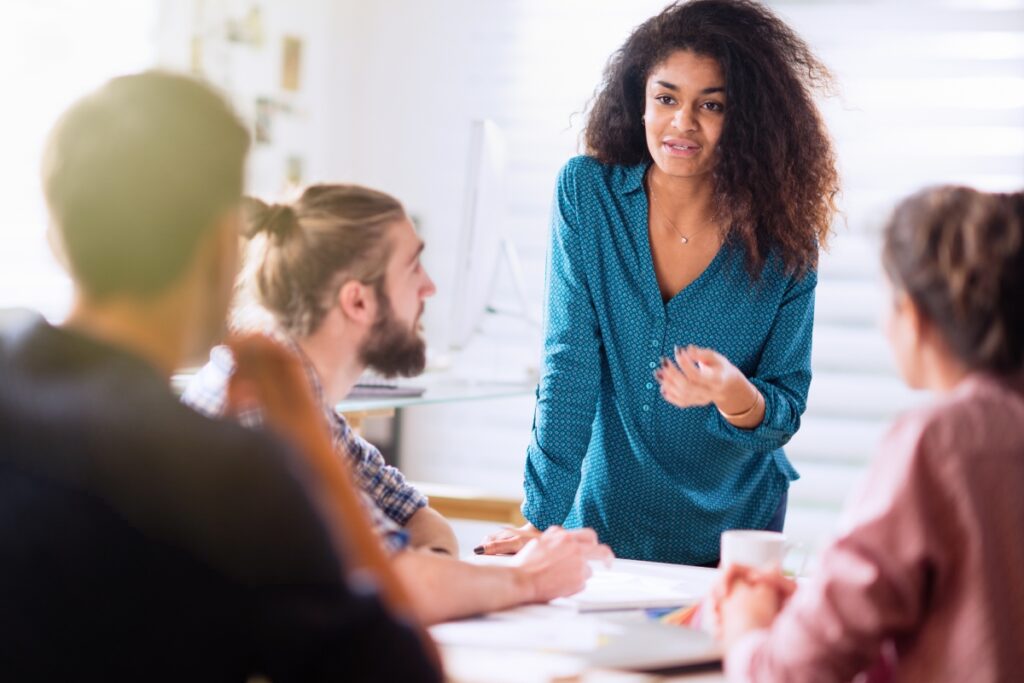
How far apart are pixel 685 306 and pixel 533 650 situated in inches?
35.4

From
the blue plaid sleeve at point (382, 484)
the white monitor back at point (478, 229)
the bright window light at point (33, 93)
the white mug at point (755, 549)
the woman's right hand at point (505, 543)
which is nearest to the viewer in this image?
the white mug at point (755, 549)

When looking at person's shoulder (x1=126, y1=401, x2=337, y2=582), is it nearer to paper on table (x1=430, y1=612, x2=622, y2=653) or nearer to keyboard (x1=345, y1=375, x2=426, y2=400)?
paper on table (x1=430, y1=612, x2=622, y2=653)

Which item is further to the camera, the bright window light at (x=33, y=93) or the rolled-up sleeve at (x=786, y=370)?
the bright window light at (x=33, y=93)

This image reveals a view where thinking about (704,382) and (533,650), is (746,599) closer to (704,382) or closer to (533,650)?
(533,650)

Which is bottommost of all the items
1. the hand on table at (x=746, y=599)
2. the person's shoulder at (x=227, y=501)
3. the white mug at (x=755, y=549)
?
the white mug at (x=755, y=549)

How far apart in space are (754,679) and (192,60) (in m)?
3.51

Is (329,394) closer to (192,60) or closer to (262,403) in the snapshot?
(262,403)

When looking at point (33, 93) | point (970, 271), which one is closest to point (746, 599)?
point (970, 271)

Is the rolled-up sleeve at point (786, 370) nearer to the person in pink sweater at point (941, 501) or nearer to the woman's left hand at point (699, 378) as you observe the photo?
the woman's left hand at point (699, 378)

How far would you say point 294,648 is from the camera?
865mm

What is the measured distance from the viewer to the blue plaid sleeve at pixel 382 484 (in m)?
1.83

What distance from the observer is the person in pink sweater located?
1087 millimetres

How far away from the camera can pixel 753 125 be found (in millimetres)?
2170

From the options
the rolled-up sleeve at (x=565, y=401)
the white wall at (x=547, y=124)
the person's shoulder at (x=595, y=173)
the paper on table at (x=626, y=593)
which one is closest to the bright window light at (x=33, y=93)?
the white wall at (x=547, y=124)
